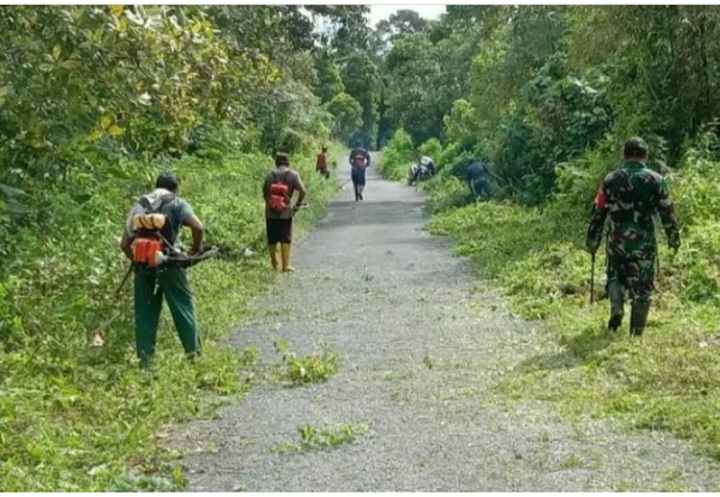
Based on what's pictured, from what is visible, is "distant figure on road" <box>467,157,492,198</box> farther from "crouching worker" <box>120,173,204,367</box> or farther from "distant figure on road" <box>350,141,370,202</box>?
"crouching worker" <box>120,173,204,367</box>

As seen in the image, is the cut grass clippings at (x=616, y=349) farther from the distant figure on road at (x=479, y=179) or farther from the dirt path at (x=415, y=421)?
the distant figure on road at (x=479, y=179)

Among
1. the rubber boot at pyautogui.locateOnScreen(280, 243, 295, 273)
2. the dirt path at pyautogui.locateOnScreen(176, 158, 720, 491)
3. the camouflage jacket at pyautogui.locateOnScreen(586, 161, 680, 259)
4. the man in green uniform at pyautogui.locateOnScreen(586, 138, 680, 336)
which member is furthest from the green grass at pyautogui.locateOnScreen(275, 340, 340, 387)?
the rubber boot at pyautogui.locateOnScreen(280, 243, 295, 273)

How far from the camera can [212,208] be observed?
63.8ft

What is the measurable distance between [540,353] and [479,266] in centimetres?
628

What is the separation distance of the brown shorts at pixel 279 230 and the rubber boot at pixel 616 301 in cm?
654

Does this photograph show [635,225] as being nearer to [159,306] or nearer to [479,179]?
[159,306]

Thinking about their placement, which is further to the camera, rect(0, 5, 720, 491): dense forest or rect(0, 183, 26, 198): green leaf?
rect(0, 183, 26, 198): green leaf

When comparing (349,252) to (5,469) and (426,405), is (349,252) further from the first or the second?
(5,469)

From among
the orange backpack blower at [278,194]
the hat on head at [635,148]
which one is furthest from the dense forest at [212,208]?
the hat on head at [635,148]

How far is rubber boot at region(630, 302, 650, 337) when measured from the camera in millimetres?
9430

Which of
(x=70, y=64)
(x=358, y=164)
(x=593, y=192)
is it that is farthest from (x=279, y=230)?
(x=358, y=164)

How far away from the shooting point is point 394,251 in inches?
711

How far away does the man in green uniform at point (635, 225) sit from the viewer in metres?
9.44

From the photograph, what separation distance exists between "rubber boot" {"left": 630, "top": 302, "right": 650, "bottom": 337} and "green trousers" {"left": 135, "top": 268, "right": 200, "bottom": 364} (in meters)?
3.80
